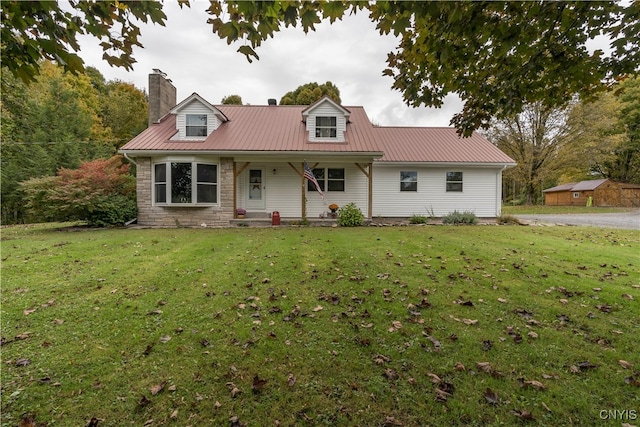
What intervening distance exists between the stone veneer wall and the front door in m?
1.30

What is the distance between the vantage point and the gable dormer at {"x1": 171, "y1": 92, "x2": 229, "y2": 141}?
13352 mm

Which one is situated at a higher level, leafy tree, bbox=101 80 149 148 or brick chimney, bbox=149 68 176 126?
leafy tree, bbox=101 80 149 148

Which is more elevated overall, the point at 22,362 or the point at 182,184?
the point at 182,184

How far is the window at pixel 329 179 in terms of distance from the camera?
1410 cm

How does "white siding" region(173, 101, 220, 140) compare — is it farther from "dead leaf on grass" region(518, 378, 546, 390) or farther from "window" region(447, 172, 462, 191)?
"dead leaf on grass" region(518, 378, 546, 390)

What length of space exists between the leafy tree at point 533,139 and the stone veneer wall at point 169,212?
79.0ft

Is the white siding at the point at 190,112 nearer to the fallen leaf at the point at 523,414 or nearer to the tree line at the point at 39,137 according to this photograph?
the tree line at the point at 39,137

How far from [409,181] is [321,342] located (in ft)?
42.3

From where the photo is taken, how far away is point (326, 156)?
1286 cm

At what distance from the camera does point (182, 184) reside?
12.6 meters

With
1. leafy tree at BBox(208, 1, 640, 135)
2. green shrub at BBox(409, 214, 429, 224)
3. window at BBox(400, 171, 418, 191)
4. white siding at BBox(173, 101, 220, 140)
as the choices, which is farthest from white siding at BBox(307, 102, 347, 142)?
leafy tree at BBox(208, 1, 640, 135)

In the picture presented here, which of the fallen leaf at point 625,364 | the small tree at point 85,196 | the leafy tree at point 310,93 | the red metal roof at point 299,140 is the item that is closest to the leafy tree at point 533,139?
the red metal roof at point 299,140

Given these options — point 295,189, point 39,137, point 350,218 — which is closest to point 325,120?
point 295,189

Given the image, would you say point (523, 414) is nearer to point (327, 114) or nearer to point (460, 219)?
point (460, 219)
